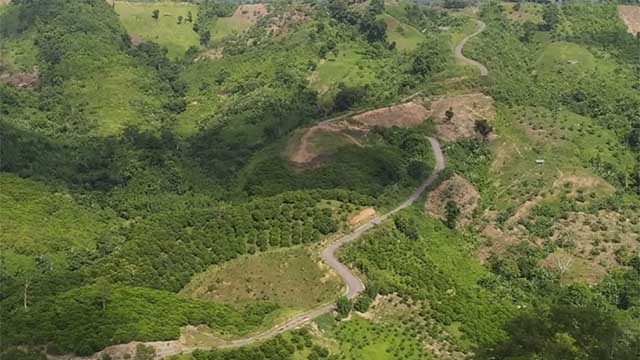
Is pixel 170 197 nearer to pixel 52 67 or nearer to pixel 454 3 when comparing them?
pixel 52 67

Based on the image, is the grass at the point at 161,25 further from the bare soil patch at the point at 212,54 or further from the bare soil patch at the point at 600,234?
the bare soil patch at the point at 600,234

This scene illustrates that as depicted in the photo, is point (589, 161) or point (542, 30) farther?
point (542, 30)

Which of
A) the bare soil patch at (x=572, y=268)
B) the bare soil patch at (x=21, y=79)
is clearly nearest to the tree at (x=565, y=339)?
the bare soil patch at (x=572, y=268)

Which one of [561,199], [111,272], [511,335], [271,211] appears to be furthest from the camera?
[561,199]

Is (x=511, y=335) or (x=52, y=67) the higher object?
(x=511, y=335)

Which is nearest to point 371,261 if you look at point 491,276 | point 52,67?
point 491,276

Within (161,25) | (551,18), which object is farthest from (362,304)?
(161,25)

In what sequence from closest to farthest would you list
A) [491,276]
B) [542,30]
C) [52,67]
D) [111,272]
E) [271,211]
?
[111,272] < [271,211] < [491,276] < [52,67] < [542,30]

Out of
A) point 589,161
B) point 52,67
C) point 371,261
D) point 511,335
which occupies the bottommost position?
point 52,67
